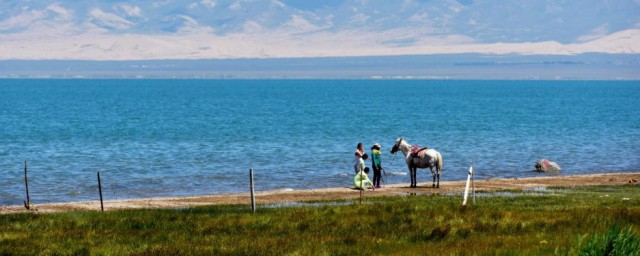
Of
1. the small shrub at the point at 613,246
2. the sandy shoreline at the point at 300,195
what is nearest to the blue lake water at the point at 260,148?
the sandy shoreline at the point at 300,195

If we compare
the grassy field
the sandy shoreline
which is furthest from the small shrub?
the sandy shoreline

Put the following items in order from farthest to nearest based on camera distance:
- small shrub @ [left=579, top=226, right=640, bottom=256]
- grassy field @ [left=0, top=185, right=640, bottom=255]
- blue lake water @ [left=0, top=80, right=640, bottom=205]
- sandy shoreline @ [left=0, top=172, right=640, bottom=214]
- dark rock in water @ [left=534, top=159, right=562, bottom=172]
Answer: dark rock in water @ [left=534, top=159, right=562, bottom=172] → blue lake water @ [left=0, top=80, right=640, bottom=205] → sandy shoreline @ [left=0, top=172, right=640, bottom=214] → grassy field @ [left=0, top=185, right=640, bottom=255] → small shrub @ [left=579, top=226, right=640, bottom=256]

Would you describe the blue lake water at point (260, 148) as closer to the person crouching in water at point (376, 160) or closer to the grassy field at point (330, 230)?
the person crouching in water at point (376, 160)

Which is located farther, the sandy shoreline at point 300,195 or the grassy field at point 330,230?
the sandy shoreline at point 300,195

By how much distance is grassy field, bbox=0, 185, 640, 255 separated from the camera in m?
20.0

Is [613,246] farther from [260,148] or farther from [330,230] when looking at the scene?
[260,148]

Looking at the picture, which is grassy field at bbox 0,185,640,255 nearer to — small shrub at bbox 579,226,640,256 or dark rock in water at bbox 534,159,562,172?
small shrub at bbox 579,226,640,256

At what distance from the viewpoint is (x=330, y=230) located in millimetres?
23188

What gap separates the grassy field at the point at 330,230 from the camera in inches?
786

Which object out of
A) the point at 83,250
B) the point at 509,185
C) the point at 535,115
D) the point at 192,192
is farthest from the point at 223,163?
the point at 535,115

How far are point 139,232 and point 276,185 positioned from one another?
2414 centimetres

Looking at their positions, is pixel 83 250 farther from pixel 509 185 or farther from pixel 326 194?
pixel 509 185

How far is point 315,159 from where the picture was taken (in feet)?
206

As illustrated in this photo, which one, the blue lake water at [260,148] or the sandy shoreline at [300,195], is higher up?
the sandy shoreline at [300,195]
